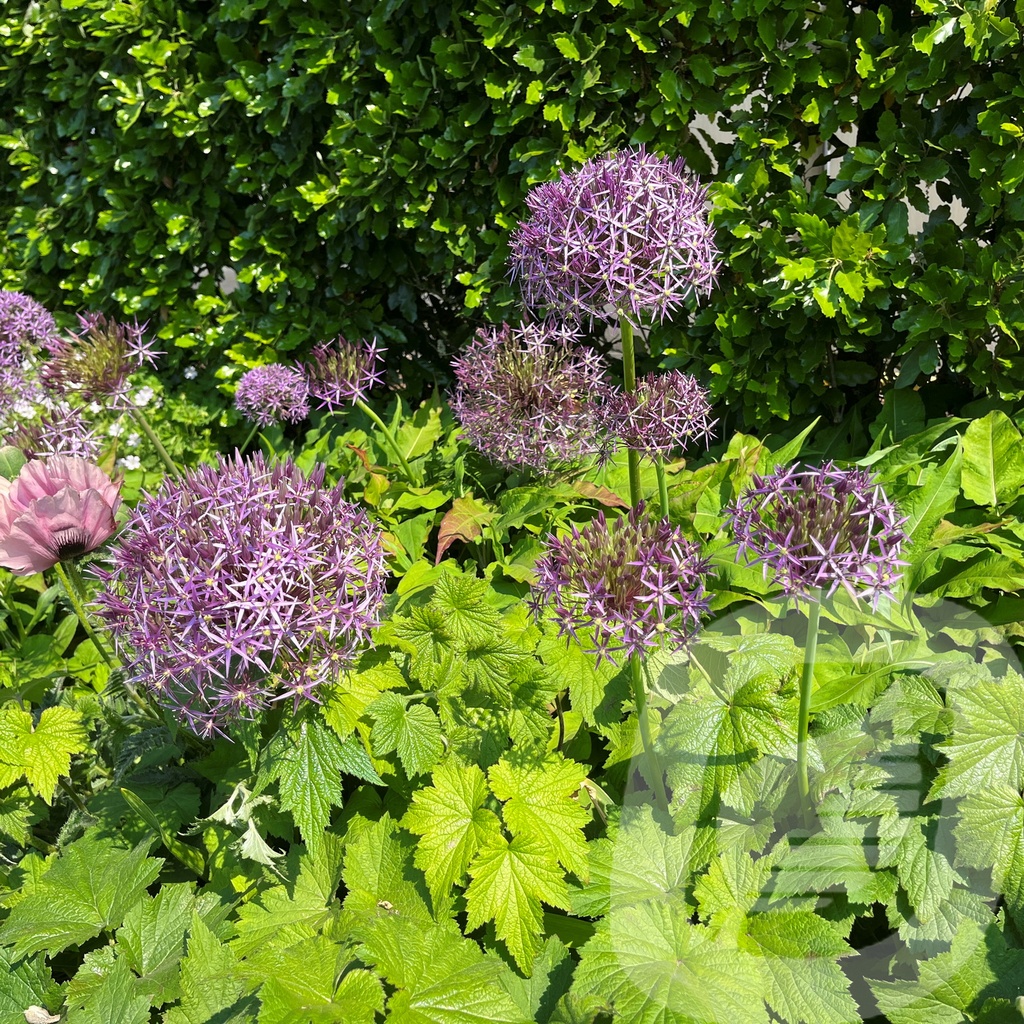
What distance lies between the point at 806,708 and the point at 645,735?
380 millimetres

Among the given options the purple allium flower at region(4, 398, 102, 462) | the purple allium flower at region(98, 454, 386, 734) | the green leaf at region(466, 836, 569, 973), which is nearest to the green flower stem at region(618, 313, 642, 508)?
the purple allium flower at region(98, 454, 386, 734)

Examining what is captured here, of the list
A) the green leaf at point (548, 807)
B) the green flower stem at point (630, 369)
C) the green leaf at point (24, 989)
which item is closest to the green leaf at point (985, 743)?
the green leaf at point (548, 807)

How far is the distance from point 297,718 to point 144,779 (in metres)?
0.81

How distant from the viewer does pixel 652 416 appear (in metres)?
2.35

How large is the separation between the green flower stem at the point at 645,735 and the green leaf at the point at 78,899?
118 cm

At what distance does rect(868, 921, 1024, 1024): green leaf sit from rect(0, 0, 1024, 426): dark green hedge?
229cm

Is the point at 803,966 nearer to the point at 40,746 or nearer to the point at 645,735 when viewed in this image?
the point at 645,735

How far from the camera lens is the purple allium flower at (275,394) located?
12.3 feet

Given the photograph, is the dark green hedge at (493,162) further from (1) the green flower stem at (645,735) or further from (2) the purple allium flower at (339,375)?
(1) the green flower stem at (645,735)

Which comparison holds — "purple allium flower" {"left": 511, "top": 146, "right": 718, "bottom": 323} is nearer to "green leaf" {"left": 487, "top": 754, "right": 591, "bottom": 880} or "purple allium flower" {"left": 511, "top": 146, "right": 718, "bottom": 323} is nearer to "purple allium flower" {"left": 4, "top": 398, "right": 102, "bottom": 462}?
"green leaf" {"left": 487, "top": 754, "right": 591, "bottom": 880}

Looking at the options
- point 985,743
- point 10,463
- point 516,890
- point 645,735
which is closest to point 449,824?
point 516,890

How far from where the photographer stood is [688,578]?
1734 mm

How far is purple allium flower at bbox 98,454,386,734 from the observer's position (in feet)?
5.46

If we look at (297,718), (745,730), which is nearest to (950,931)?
(745,730)
